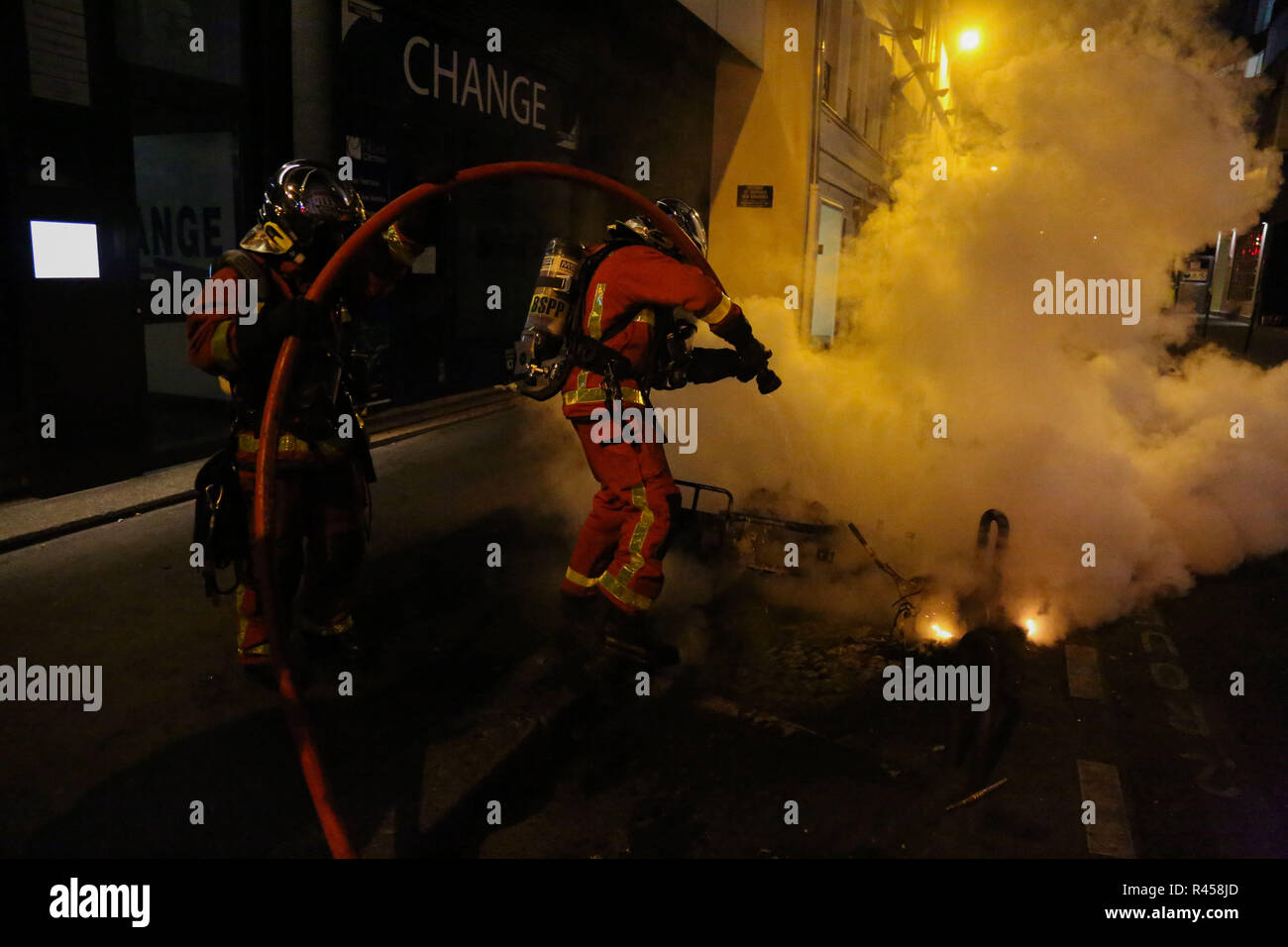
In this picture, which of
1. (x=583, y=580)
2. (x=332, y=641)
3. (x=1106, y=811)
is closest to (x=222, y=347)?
(x=332, y=641)

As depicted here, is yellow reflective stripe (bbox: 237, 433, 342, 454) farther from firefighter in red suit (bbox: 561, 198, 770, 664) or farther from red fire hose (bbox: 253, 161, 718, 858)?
firefighter in red suit (bbox: 561, 198, 770, 664)

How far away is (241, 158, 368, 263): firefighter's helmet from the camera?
351 centimetres

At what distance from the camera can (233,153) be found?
23.2 feet

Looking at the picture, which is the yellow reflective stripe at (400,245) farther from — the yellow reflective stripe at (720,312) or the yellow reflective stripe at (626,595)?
the yellow reflective stripe at (626,595)

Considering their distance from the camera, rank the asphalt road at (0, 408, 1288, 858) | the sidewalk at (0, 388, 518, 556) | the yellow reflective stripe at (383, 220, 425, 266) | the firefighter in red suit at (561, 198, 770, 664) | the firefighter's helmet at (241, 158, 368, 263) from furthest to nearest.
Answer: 1. the sidewalk at (0, 388, 518, 556)
2. the firefighter in red suit at (561, 198, 770, 664)
3. the yellow reflective stripe at (383, 220, 425, 266)
4. the firefighter's helmet at (241, 158, 368, 263)
5. the asphalt road at (0, 408, 1288, 858)

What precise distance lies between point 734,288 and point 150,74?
8.70m

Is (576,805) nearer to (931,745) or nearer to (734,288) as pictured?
(931,745)

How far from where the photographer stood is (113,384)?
5.96 metres

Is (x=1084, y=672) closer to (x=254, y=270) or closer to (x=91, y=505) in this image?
(x=254, y=270)

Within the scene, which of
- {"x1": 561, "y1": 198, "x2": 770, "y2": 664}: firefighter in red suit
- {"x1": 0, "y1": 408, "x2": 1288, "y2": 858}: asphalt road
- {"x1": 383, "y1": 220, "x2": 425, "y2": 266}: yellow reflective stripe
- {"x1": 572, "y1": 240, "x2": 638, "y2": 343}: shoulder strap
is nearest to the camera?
{"x1": 0, "y1": 408, "x2": 1288, "y2": 858}: asphalt road

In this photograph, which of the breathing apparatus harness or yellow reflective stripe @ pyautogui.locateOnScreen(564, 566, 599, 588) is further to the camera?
yellow reflective stripe @ pyautogui.locateOnScreen(564, 566, 599, 588)

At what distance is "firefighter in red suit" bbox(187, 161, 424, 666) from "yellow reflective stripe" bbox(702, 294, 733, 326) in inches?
50.0

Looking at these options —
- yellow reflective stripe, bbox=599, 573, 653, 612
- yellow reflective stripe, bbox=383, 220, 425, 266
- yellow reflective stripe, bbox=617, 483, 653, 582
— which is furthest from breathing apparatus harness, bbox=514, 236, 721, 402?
yellow reflective stripe, bbox=599, 573, 653, 612

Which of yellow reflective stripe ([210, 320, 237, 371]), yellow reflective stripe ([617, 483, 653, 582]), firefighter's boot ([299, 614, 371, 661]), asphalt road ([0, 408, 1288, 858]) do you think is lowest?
asphalt road ([0, 408, 1288, 858])
